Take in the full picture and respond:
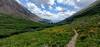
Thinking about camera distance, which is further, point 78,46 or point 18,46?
point 18,46

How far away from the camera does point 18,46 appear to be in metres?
93.6

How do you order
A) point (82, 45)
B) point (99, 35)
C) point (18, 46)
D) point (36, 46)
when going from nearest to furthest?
point (82, 45) < point (36, 46) < point (18, 46) < point (99, 35)

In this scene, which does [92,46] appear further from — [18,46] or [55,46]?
[18,46]

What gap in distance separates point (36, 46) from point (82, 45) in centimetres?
1739

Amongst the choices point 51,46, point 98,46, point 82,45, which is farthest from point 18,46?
point 98,46

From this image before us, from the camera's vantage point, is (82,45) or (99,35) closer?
(82,45)

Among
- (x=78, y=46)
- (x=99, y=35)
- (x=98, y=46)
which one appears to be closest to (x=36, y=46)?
(x=78, y=46)

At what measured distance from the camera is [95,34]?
10894cm

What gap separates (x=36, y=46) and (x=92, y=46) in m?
22.1

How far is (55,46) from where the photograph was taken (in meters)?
79.4

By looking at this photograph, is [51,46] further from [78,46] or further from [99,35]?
[99,35]

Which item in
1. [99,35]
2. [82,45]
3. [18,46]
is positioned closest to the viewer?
[82,45]

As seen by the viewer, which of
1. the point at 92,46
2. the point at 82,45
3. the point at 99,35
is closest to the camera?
the point at 92,46

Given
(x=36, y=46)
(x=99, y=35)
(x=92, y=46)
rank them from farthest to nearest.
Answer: (x=99, y=35) < (x=36, y=46) < (x=92, y=46)
